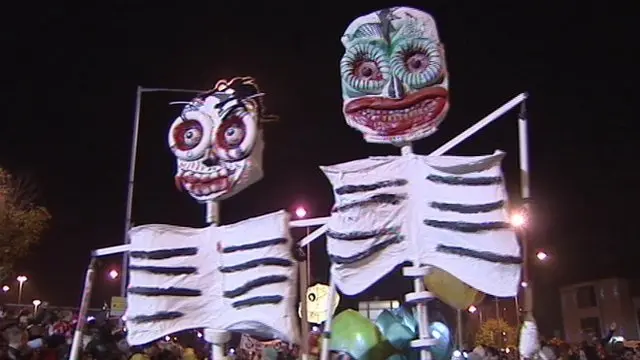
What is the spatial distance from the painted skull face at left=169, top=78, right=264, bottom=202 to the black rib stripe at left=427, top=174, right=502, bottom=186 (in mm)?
1683

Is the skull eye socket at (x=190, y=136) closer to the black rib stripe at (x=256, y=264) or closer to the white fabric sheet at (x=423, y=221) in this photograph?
the black rib stripe at (x=256, y=264)

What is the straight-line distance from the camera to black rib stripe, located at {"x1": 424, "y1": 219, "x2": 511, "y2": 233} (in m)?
5.18

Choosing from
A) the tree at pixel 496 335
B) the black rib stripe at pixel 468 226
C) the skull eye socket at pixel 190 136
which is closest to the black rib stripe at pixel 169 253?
the skull eye socket at pixel 190 136

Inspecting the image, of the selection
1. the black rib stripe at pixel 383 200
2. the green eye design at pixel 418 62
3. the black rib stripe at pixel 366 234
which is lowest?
the black rib stripe at pixel 366 234

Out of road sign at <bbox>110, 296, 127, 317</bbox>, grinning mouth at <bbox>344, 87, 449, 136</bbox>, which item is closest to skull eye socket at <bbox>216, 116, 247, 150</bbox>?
grinning mouth at <bbox>344, 87, 449, 136</bbox>

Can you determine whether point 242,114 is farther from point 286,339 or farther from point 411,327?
point 411,327

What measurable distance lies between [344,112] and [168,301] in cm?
222

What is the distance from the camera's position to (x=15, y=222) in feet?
58.2

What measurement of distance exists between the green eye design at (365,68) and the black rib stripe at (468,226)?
1259mm

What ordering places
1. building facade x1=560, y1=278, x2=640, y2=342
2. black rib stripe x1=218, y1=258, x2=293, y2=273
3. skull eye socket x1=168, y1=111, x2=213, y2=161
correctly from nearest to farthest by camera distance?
black rib stripe x1=218, y1=258, x2=293, y2=273, skull eye socket x1=168, y1=111, x2=213, y2=161, building facade x1=560, y1=278, x2=640, y2=342

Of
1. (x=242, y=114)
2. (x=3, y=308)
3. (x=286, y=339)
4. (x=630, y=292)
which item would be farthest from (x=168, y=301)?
(x=630, y=292)

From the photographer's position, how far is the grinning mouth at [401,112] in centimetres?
565

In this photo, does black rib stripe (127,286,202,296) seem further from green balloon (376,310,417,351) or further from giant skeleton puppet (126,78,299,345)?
green balloon (376,310,417,351)

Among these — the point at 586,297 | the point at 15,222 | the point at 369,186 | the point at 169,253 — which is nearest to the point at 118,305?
the point at 169,253
